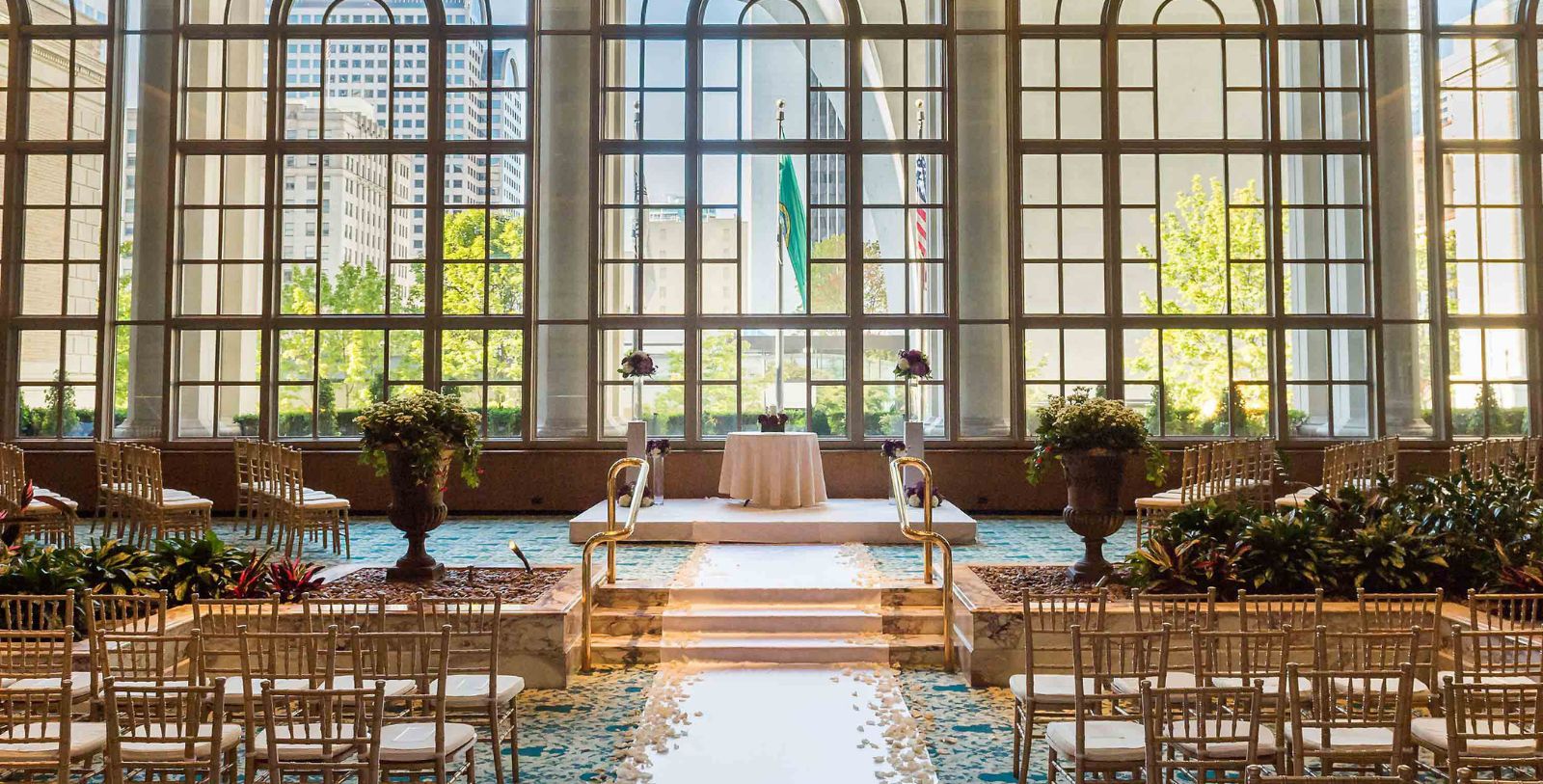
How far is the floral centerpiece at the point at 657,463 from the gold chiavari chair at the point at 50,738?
6.02 m

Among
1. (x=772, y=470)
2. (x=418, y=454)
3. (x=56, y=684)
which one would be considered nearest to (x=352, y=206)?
(x=772, y=470)

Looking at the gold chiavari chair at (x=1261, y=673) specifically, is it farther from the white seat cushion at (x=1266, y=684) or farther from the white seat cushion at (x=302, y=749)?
the white seat cushion at (x=302, y=749)

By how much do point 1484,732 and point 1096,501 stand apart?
2.83m

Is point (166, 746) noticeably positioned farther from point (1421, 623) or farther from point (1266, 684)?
point (1421, 623)

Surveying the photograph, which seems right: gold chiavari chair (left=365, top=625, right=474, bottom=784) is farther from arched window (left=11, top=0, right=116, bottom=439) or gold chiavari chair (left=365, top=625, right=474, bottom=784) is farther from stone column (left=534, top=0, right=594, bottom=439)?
arched window (left=11, top=0, right=116, bottom=439)

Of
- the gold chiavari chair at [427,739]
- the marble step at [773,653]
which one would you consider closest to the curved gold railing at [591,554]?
the marble step at [773,653]

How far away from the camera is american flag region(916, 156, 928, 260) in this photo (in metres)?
10.6

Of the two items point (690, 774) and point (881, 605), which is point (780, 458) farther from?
point (690, 774)

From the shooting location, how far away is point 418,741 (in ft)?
9.95

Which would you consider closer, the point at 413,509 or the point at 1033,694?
the point at 1033,694

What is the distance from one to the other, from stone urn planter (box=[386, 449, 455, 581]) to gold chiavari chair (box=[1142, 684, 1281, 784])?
174 inches

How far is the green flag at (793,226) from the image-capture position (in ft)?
34.6

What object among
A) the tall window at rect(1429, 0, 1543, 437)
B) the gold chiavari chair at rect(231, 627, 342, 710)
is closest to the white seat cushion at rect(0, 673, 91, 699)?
the gold chiavari chair at rect(231, 627, 342, 710)

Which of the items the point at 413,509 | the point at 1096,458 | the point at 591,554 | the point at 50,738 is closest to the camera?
the point at 50,738
